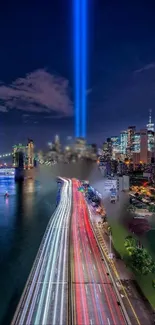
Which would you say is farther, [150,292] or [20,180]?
[20,180]

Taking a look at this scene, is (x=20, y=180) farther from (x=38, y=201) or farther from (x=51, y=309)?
(x=51, y=309)

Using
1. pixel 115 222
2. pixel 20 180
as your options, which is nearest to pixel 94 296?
pixel 115 222

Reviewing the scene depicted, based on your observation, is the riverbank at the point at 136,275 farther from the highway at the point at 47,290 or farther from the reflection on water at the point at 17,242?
the reflection on water at the point at 17,242

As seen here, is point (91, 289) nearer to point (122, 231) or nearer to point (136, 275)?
point (136, 275)

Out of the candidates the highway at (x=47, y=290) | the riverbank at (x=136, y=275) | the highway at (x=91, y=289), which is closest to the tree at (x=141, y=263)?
the riverbank at (x=136, y=275)

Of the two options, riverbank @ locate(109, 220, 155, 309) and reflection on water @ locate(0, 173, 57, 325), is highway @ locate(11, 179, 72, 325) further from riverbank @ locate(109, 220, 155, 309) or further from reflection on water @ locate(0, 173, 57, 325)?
riverbank @ locate(109, 220, 155, 309)
